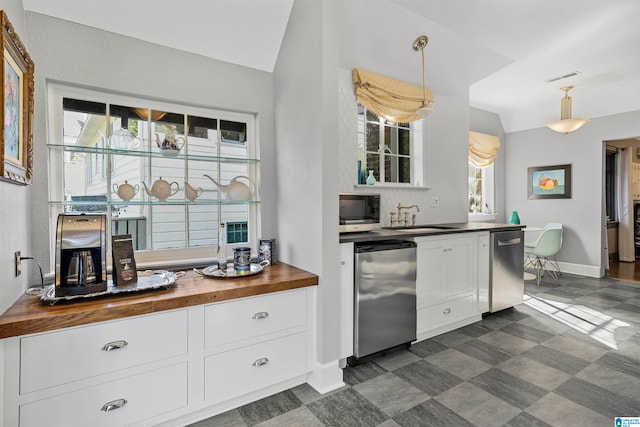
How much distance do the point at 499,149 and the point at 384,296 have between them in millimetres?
4805

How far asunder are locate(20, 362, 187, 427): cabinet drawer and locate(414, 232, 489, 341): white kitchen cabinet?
1.91 m

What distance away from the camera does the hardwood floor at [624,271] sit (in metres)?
5.04

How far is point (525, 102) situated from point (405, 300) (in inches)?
174

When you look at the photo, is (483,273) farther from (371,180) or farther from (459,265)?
(371,180)

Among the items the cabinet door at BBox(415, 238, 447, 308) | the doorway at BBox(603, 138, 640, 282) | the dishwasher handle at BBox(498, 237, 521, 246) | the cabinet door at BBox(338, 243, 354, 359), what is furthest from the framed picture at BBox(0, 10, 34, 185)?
the doorway at BBox(603, 138, 640, 282)

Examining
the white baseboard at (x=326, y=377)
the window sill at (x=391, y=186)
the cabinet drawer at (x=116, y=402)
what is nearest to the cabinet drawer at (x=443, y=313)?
the white baseboard at (x=326, y=377)

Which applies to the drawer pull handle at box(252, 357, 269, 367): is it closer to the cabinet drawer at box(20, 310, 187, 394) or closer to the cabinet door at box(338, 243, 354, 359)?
the cabinet drawer at box(20, 310, 187, 394)

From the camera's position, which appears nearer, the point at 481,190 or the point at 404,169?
the point at 404,169

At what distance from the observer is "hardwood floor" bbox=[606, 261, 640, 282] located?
16.5ft

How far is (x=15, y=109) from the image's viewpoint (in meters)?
1.51

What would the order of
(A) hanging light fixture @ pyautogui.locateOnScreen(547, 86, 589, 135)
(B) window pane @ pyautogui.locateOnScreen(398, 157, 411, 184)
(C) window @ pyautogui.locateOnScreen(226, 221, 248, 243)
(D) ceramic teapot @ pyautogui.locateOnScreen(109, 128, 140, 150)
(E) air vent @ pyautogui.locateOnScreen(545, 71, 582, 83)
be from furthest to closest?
(A) hanging light fixture @ pyautogui.locateOnScreen(547, 86, 589, 135)
(E) air vent @ pyautogui.locateOnScreen(545, 71, 582, 83)
(B) window pane @ pyautogui.locateOnScreen(398, 157, 411, 184)
(C) window @ pyautogui.locateOnScreen(226, 221, 248, 243)
(D) ceramic teapot @ pyautogui.locateOnScreen(109, 128, 140, 150)

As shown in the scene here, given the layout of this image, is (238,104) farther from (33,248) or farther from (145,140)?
(33,248)

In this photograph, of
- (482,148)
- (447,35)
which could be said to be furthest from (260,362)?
(482,148)

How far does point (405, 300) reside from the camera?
2586mm
